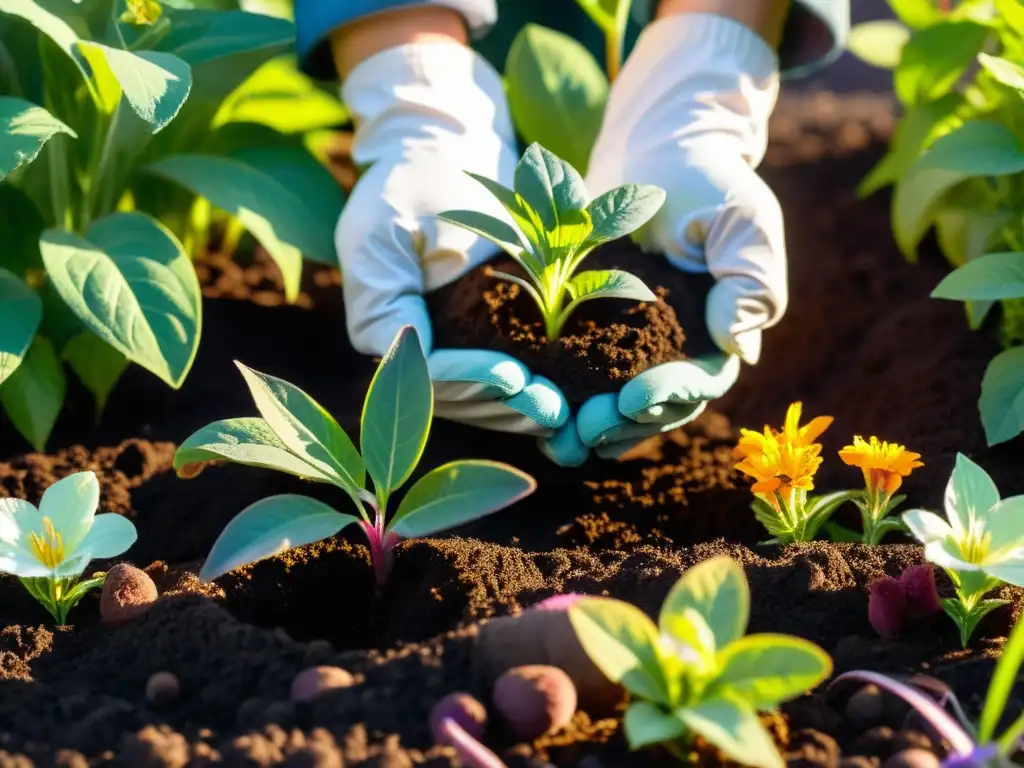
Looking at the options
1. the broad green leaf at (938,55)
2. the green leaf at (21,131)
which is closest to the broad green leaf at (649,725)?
the green leaf at (21,131)

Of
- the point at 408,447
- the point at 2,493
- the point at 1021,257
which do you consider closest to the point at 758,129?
the point at 1021,257

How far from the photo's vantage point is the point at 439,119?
1282 mm

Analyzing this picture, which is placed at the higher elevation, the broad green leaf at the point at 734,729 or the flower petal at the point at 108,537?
the broad green leaf at the point at 734,729

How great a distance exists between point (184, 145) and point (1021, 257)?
109 centimetres

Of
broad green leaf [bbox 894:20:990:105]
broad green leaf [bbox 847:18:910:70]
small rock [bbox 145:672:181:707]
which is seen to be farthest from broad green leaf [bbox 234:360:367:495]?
broad green leaf [bbox 847:18:910:70]

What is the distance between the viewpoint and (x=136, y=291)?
116cm

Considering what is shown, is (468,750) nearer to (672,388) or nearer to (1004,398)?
(672,388)

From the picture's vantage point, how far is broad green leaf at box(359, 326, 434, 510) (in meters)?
0.94

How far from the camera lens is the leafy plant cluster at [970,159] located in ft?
4.00

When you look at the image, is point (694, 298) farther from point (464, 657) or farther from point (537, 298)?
point (464, 657)

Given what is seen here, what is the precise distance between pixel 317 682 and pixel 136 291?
22.2 inches

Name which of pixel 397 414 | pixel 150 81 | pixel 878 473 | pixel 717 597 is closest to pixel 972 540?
pixel 878 473

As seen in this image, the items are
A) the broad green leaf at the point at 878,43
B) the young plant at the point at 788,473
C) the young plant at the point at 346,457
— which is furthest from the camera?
the broad green leaf at the point at 878,43

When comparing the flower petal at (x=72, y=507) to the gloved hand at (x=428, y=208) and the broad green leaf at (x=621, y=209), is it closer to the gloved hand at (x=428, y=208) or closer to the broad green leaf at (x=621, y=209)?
the gloved hand at (x=428, y=208)
